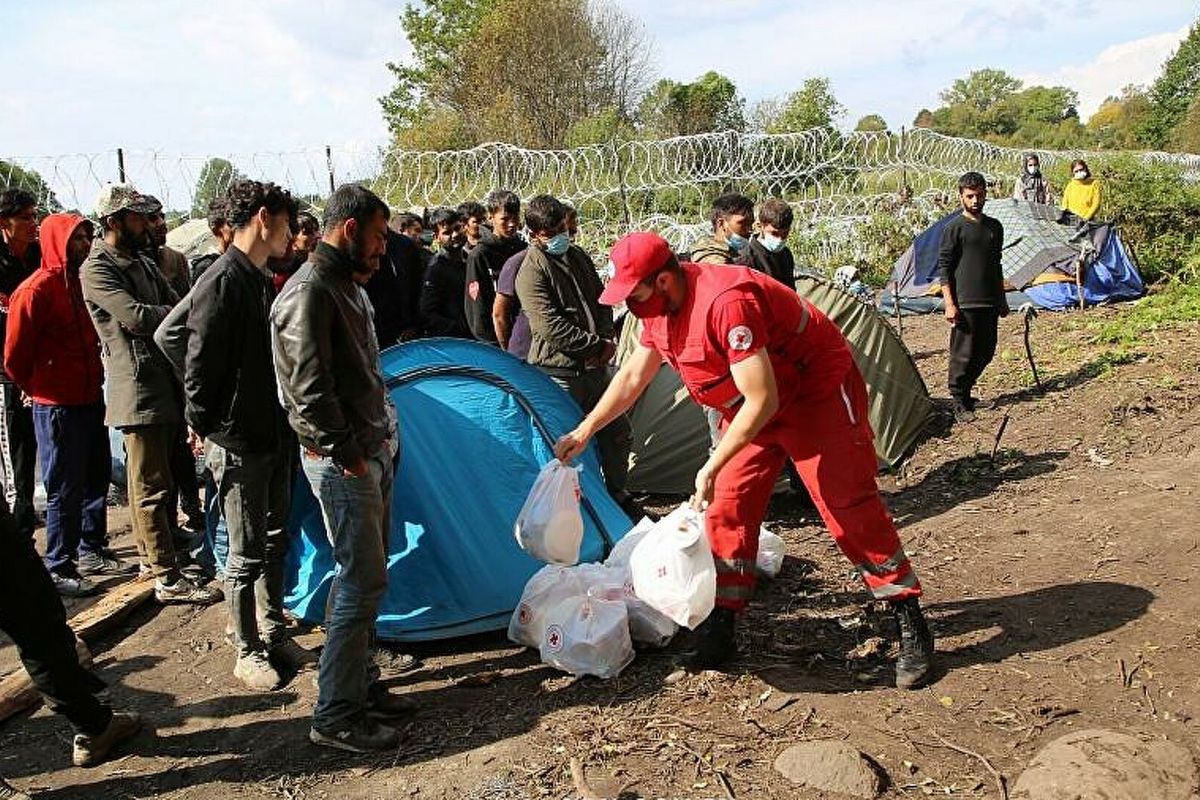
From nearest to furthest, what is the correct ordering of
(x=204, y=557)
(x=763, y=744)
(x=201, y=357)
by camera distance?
(x=763, y=744)
(x=201, y=357)
(x=204, y=557)

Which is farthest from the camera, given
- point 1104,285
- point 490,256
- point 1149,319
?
point 1104,285

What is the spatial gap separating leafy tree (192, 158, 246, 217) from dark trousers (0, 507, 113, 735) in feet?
21.0

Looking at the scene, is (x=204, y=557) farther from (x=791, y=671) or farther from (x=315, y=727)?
(x=791, y=671)

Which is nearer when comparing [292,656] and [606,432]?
[292,656]

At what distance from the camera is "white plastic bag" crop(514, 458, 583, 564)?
12.0 feet

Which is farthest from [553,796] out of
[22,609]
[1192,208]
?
[1192,208]

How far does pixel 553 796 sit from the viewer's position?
2.94 m

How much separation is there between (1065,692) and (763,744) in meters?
1.06

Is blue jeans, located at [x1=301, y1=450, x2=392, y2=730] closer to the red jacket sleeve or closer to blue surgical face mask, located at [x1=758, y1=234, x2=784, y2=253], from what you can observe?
the red jacket sleeve

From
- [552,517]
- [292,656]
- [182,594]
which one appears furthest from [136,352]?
[552,517]

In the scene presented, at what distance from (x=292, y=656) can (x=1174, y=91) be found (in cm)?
6417

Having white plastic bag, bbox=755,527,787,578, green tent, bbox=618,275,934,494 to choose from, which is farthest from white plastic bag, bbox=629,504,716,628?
green tent, bbox=618,275,934,494

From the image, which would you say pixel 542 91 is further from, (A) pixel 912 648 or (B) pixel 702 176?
(A) pixel 912 648

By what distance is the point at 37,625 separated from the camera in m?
3.06
